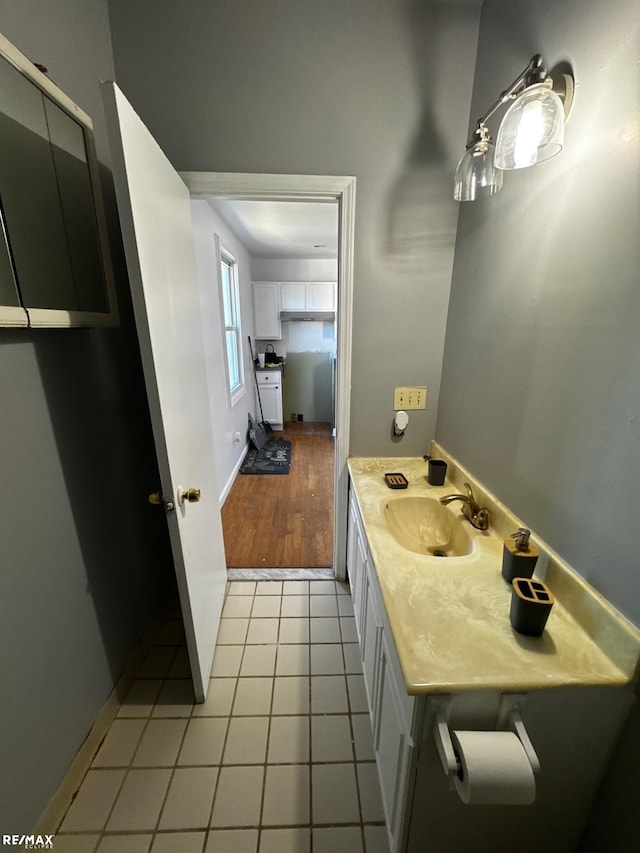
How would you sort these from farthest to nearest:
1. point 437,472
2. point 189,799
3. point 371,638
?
point 437,472 < point 371,638 < point 189,799

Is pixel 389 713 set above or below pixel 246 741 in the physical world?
above

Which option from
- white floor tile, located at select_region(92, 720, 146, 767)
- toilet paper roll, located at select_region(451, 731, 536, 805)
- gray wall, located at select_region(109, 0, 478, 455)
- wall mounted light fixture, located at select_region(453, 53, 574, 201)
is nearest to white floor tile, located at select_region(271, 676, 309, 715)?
white floor tile, located at select_region(92, 720, 146, 767)

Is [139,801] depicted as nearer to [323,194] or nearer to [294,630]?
[294,630]

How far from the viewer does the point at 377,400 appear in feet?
5.37

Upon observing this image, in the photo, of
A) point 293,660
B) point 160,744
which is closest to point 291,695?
point 293,660

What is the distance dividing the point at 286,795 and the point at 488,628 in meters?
0.93

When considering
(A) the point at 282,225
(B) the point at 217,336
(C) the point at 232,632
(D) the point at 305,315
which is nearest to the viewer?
(C) the point at 232,632

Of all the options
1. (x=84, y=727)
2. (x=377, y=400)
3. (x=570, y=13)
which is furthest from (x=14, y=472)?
(x=570, y=13)

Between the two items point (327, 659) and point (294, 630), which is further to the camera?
point (294, 630)

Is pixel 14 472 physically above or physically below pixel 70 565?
above

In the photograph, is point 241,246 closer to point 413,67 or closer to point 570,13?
point 413,67

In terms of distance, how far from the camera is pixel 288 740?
3.87ft

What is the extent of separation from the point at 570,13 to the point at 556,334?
0.81m

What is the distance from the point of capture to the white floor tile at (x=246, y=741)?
113cm
